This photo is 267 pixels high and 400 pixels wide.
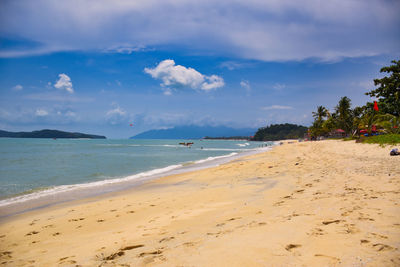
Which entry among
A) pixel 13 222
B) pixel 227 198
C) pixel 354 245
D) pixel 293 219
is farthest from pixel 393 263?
pixel 13 222

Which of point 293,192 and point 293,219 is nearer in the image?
point 293,219

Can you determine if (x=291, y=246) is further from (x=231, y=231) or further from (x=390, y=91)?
(x=390, y=91)

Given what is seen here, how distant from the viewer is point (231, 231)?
4.20 m

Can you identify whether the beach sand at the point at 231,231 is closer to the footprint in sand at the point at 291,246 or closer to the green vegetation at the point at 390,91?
the footprint in sand at the point at 291,246

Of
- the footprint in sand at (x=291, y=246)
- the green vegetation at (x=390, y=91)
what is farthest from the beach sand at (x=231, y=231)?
the green vegetation at (x=390, y=91)

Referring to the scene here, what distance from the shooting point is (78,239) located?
5.39 m

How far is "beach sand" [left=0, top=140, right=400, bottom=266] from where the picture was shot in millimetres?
3047

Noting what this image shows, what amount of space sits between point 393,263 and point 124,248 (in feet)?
12.9

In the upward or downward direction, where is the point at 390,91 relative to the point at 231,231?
upward

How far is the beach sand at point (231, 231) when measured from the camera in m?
3.05

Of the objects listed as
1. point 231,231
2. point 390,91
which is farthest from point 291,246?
point 390,91

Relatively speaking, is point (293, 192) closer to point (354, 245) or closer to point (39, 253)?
point (354, 245)

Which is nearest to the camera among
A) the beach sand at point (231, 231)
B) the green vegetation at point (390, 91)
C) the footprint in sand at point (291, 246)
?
the beach sand at point (231, 231)

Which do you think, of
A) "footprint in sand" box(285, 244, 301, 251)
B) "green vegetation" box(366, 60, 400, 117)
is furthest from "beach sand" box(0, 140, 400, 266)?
"green vegetation" box(366, 60, 400, 117)
